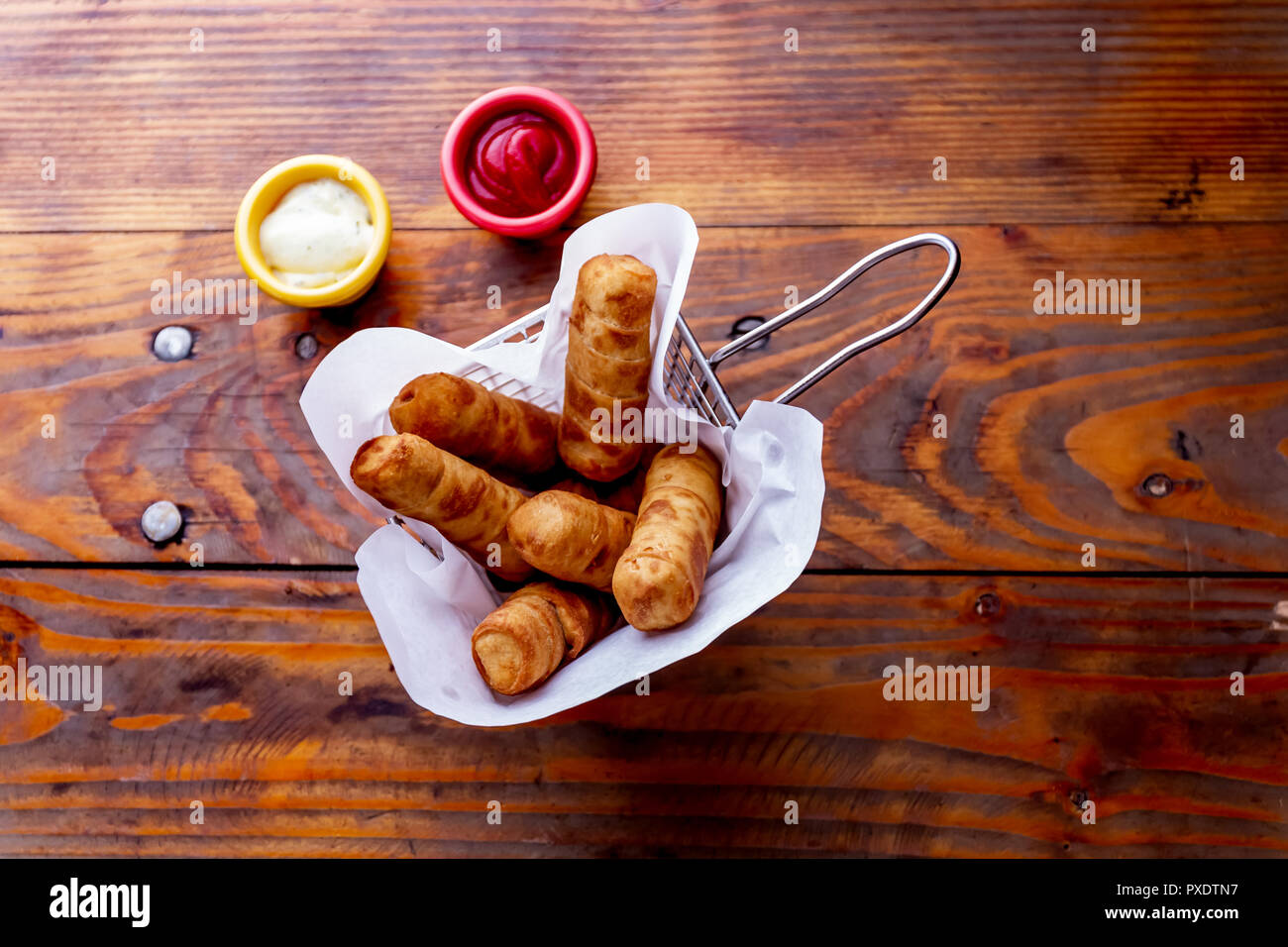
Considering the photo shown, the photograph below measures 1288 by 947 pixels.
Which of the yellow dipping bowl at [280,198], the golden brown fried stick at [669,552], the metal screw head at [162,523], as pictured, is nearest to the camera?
the golden brown fried stick at [669,552]

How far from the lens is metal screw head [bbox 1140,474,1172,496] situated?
1183 mm

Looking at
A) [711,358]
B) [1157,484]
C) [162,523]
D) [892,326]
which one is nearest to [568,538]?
[711,358]

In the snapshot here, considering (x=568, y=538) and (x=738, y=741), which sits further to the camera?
(x=738, y=741)

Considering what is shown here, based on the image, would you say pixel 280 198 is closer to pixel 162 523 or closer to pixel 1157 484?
pixel 162 523

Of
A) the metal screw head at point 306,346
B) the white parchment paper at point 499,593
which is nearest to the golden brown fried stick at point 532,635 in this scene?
the white parchment paper at point 499,593

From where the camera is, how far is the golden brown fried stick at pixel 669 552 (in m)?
0.79

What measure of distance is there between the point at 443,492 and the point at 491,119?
51cm

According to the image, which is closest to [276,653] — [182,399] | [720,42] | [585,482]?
[182,399]

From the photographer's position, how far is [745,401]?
1.18 m

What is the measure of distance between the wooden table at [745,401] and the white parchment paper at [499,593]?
0.26m

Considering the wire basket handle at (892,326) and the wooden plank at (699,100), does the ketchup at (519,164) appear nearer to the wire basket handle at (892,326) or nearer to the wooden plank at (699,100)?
the wooden plank at (699,100)

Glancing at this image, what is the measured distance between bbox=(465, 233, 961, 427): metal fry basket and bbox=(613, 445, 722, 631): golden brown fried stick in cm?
11

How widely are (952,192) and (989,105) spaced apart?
13cm

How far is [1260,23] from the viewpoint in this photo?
1.25 meters
